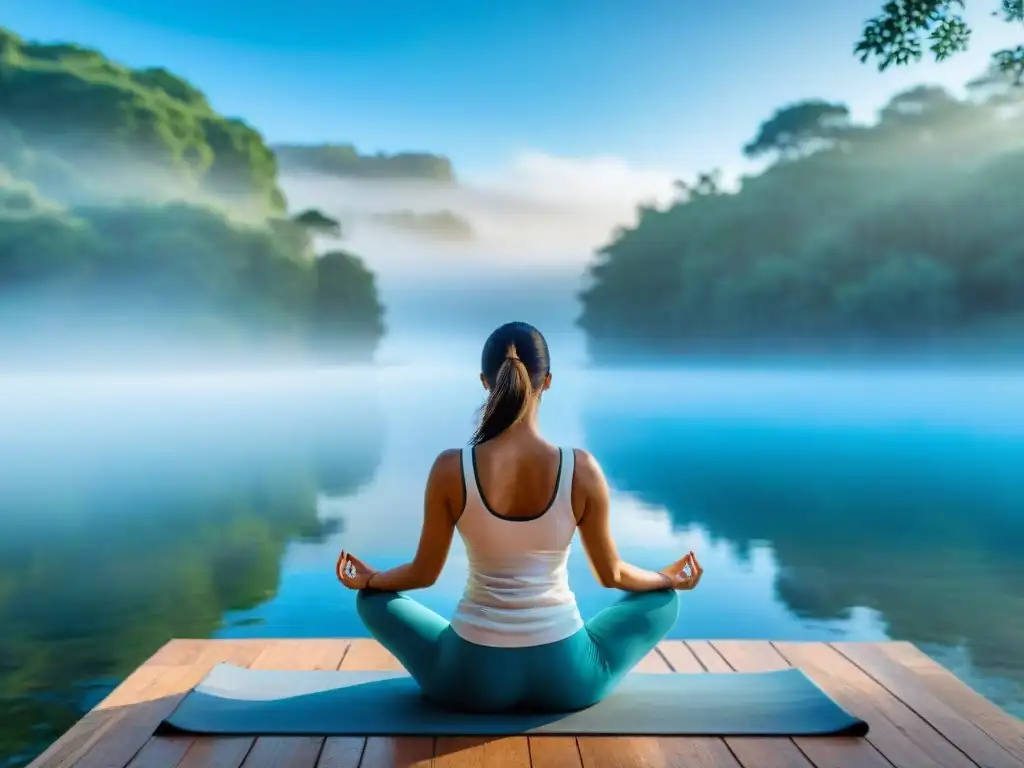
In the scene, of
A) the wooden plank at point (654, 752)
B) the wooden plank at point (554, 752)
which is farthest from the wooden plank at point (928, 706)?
the wooden plank at point (554, 752)

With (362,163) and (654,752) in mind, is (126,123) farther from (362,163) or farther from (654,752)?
(654,752)

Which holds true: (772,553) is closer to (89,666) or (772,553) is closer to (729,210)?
(89,666)

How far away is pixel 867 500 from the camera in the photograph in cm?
713

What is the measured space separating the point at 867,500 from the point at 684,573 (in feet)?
18.0

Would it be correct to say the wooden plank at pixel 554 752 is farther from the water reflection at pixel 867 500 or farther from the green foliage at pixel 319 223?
the green foliage at pixel 319 223

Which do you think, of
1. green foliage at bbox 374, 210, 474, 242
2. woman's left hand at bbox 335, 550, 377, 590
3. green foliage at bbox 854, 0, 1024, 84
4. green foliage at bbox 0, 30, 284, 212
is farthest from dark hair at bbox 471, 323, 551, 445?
green foliage at bbox 374, 210, 474, 242

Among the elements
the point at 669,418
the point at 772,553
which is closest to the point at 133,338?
the point at 669,418

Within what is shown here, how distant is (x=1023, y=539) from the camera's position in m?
5.98

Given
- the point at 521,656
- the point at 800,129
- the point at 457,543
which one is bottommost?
the point at 457,543

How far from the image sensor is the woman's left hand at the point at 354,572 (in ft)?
6.61

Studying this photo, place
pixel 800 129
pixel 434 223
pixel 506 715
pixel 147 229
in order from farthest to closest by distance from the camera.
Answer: pixel 434 223 → pixel 800 129 → pixel 147 229 → pixel 506 715

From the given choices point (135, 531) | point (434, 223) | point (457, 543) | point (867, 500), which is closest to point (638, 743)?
point (457, 543)

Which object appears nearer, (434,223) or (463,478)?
(463,478)

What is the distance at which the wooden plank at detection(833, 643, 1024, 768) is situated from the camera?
1918 mm
